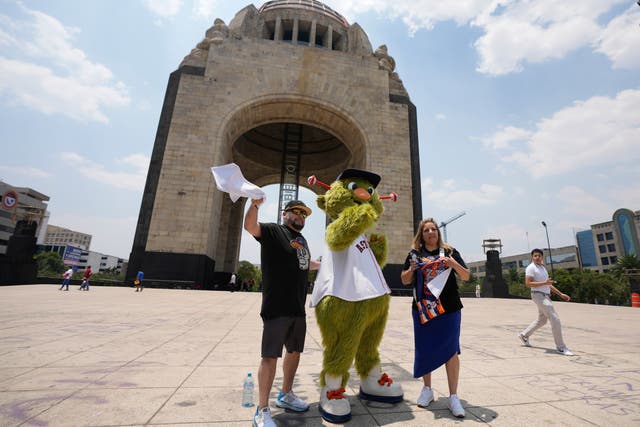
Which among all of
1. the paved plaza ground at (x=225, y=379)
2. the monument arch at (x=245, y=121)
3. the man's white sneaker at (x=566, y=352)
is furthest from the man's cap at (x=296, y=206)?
the monument arch at (x=245, y=121)

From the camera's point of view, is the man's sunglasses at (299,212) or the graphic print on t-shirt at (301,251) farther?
the man's sunglasses at (299,212)

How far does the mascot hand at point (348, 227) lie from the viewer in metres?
2.52

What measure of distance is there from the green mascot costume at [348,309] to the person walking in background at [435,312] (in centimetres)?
36

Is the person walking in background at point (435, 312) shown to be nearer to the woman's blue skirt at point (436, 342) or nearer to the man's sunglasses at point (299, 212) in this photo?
the woman's blue skirt at point (436, 342)

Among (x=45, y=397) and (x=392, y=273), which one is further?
(x=392, y=273)

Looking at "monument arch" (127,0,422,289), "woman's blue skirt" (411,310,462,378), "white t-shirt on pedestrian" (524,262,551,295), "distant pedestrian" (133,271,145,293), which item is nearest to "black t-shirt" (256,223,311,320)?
"woman's blue skirt" (411,310,462,378)

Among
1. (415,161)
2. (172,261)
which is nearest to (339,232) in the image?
(172,261)

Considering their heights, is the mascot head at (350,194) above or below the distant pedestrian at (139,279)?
above

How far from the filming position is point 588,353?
4.38 m

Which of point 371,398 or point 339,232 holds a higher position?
point 339,232

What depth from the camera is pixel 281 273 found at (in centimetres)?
239

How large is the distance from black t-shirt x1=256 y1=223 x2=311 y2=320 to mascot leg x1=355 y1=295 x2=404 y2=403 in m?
0.62

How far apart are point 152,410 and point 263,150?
27.7 metres

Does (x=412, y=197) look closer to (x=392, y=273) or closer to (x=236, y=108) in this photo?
(x=392, y=273)
